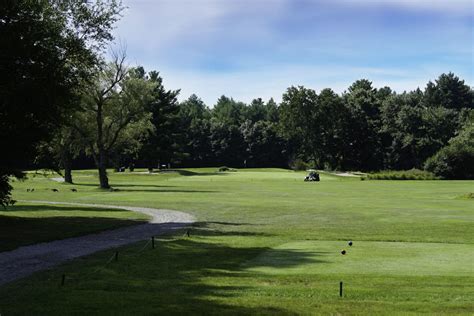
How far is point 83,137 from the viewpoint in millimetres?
68750

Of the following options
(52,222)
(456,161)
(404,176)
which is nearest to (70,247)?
(52,222)

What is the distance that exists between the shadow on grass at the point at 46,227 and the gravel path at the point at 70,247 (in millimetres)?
741

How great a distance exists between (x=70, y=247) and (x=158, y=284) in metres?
9.19

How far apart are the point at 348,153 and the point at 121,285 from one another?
128 meters

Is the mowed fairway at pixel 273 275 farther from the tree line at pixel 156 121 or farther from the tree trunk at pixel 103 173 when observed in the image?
Result: the tree trunk at pixel 103 173

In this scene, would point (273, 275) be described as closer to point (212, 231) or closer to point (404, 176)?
point (212, 231)

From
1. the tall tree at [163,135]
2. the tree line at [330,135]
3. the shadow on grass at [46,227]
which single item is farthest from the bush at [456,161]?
the shadow on grass at [46,227]

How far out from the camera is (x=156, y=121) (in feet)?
417

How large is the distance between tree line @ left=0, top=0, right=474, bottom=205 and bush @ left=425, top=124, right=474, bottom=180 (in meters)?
0.20

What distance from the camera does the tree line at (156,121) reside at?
28516 mm

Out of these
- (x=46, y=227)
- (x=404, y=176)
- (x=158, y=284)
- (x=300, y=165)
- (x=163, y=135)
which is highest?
(x=163, y=135)

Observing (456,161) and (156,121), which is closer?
(456,161)

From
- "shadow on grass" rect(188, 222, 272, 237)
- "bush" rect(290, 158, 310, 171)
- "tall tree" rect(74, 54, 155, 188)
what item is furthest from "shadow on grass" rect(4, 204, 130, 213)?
"bush" rect(290, 158, 310, 171)

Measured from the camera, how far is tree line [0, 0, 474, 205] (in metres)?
28.5
